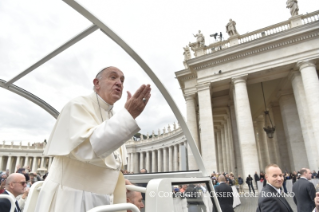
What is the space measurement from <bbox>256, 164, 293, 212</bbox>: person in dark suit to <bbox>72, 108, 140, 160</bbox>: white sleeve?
3.07 metres

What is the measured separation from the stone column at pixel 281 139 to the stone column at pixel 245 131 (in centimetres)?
849

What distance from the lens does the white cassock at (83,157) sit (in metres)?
1.39

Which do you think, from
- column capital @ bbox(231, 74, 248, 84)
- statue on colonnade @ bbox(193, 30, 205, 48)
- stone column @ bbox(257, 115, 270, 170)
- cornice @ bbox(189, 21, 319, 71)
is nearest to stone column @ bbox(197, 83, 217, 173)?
cornice @ bbox(189, 21, 319, 71)

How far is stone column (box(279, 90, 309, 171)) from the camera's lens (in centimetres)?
1841

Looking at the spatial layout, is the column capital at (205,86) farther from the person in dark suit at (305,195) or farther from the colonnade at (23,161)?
the colonnade at (23,161)

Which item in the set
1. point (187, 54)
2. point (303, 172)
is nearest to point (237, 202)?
point (303, 172)

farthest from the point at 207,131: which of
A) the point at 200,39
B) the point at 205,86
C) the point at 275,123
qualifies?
the point at 275,123

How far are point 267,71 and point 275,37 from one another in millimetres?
2807

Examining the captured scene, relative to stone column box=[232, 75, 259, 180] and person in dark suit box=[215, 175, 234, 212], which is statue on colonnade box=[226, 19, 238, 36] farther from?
person in dark suit box=[215, 175, 234, 212]

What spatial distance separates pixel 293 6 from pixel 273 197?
20374mm

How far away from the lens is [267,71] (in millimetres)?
17328

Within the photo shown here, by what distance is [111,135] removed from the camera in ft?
4.42

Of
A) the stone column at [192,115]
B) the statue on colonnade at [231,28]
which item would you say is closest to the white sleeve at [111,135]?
the stone column at [192,115]

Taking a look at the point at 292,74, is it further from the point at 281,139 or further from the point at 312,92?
the point at 281,139
